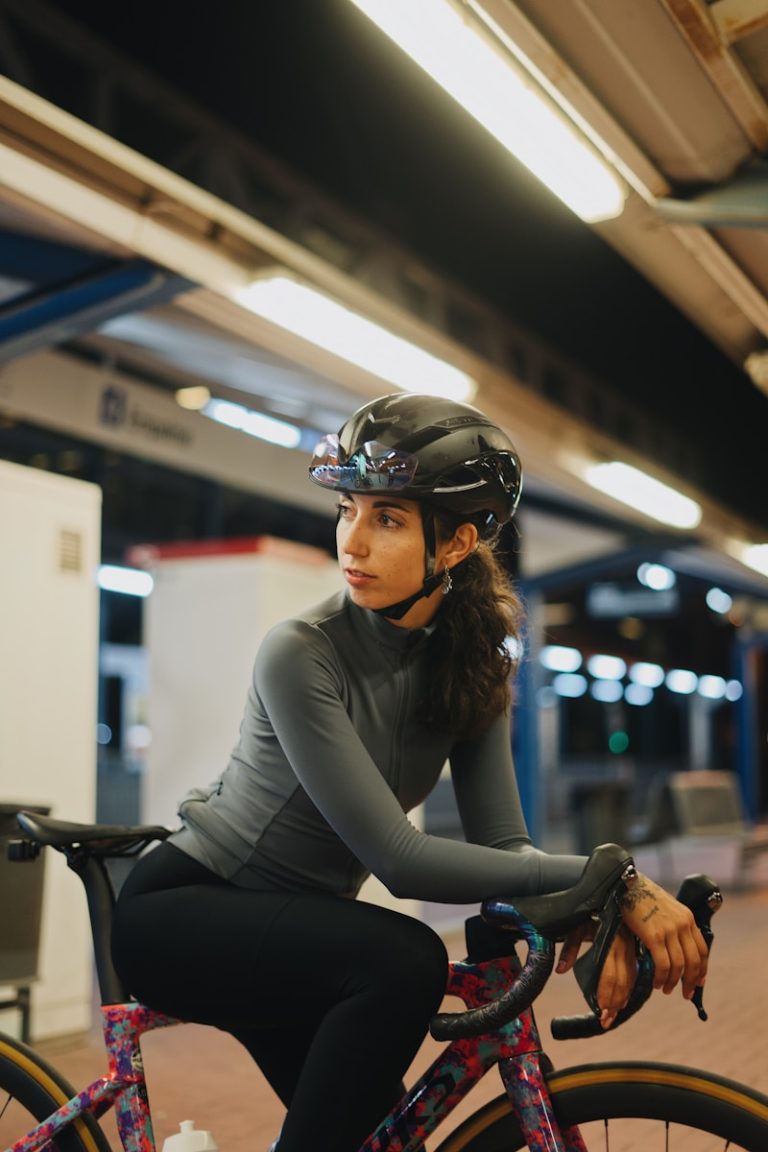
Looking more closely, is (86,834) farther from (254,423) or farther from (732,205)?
(254,423)

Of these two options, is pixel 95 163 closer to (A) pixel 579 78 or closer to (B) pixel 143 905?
(A) pixel 579 78

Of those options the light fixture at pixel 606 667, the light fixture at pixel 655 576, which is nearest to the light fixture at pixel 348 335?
the light fixture at pixel 655 576

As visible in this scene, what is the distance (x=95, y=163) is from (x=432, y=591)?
137 inches

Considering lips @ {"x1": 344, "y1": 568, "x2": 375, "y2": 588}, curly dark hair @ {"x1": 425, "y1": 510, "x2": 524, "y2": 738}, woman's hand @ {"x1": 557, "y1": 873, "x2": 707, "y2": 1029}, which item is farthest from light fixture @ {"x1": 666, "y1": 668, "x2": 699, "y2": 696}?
woman's hand @ {"x1": 557, "y1": 873, "x2": 707, "y2": 1029}

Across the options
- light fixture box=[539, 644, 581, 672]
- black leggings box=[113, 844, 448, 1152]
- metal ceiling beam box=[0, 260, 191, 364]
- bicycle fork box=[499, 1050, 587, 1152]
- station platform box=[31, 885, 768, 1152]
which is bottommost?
station platform box=[31, 885, 768, 1152]

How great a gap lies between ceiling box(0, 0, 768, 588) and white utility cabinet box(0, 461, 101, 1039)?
974 millimetres

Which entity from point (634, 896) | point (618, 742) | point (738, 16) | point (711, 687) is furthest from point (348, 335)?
point (711, 687)

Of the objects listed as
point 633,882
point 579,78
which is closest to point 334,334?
point 579,78

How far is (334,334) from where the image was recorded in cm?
634

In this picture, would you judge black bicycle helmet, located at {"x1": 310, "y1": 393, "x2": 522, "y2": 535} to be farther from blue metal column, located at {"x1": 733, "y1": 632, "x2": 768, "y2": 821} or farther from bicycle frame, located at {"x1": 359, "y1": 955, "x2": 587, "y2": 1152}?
blue metal column, located at {"x1": 733, "y1": 632, "x2": 768, "y2": 821}

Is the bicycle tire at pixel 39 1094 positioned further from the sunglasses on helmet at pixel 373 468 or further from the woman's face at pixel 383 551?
the sunglasses on helmet at pixel 373 468

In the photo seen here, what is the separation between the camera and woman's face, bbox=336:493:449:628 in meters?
1.87

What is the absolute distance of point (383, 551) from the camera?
187 centimetres

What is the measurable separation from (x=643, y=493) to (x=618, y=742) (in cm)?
1927
